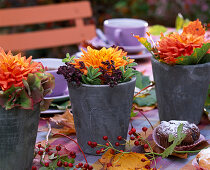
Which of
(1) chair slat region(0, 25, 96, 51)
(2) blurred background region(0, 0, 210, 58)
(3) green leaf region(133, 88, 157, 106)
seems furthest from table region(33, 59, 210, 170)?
(2) blurred background region(0, 0, 210, 58)

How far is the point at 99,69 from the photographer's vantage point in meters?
0.77

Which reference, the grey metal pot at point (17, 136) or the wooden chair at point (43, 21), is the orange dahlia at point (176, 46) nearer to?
the grey metal pot at point (17, 136)

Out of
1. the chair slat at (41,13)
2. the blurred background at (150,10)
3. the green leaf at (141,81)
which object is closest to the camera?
the green leaf at (141,81)

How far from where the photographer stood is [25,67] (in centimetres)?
70

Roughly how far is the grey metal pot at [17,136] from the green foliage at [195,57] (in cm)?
38

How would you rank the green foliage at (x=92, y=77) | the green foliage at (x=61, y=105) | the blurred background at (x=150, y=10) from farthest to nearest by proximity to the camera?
the blurred background at (x=150, y=10) → the green foliage at (x=61, y=105) → the green foliage at (x=92, y=77)

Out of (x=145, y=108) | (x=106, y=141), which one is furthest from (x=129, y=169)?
(x=145, y=108)

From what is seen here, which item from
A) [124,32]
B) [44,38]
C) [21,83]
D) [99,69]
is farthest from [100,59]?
[44,38]

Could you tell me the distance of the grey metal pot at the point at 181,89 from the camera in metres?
0.90

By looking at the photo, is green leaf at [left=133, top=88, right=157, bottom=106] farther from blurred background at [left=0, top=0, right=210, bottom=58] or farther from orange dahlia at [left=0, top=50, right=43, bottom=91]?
blurred background at [left=0, top=0, right=210, bottom=58]

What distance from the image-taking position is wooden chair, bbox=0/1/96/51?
2043mm

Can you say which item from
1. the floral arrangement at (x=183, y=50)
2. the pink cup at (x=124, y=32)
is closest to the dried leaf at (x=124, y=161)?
the floral arrangement at (x=183, y=50)

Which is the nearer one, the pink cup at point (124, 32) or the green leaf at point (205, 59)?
the green leaf at point (205, 59)

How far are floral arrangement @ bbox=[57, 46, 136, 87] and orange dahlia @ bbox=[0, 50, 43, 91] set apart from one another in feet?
0.27
